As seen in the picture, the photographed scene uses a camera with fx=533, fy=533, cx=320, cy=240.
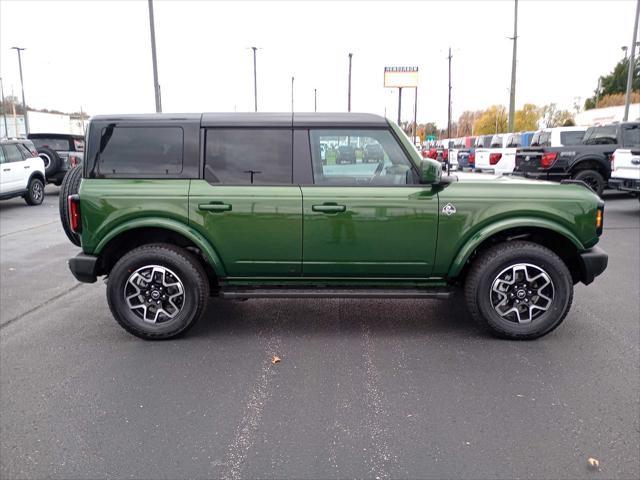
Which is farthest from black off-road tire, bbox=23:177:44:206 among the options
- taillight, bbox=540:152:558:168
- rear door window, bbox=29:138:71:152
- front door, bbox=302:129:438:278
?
taillight, bbox=540:152:558:168

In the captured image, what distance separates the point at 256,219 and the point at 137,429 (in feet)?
6.18

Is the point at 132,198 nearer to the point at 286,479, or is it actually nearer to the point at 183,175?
the point at 183,175

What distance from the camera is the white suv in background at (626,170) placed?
1144 cm

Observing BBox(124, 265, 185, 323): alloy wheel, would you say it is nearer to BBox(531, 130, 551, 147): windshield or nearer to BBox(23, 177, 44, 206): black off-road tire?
BBox(23, 177, 44, 206): black off-road tire

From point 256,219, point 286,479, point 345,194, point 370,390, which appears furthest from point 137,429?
point 345,194

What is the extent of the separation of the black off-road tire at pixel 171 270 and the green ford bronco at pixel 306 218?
1 centimetres

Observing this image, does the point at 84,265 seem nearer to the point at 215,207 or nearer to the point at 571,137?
the point at 215,207

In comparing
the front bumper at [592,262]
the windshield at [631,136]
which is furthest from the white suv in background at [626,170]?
the front bumper at [592,262]

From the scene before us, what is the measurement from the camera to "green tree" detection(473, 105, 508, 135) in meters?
75.6

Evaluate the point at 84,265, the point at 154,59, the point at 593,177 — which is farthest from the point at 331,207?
the point at 154,59

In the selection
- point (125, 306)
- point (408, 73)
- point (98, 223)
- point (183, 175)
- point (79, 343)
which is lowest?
point (79, 343)

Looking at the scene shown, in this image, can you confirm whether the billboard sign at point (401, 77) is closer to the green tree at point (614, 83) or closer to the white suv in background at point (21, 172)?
the green tree at point (614, 83)

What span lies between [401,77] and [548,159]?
39.6m

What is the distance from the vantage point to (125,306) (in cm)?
452
